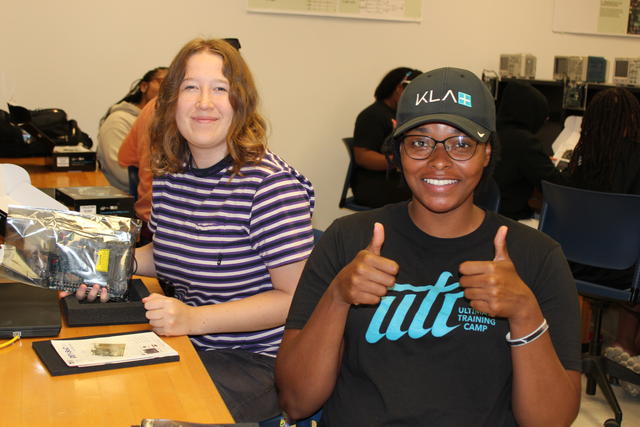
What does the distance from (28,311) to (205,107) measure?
62 centimetres

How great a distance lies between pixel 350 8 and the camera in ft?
15.8

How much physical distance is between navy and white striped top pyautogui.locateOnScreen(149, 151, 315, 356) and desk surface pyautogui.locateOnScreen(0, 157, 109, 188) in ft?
5.68

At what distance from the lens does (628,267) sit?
2840 millimetres

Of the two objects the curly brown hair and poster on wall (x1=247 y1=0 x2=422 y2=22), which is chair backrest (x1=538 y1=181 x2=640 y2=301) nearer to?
the curly brown hair

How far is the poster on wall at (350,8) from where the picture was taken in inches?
182

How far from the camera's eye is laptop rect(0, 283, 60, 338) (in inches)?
60.6

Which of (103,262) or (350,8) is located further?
(350,8)

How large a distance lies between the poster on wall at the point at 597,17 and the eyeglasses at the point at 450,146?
4460 millimetres

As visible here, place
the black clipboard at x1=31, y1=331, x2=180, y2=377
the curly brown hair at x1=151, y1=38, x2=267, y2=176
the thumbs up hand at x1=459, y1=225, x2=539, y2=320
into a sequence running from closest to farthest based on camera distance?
the thumbs up hand at x1=459, y1=225, x2=539, y2=320, the black clipboard at x1=31, y1=331, x2=180, y2=377, the curly brown hair at x1=151, y1=38, x2=267, y2=176

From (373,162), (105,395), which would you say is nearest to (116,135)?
(373,162)

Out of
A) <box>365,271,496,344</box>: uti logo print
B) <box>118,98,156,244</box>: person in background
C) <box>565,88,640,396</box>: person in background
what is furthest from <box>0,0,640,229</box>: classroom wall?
<box>365,271,496,344</box>: uti logo print

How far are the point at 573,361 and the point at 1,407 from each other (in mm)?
975

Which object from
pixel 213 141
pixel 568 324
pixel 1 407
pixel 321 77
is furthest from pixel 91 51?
pixel 568 324

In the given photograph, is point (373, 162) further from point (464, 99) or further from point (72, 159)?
point (464, 99)
